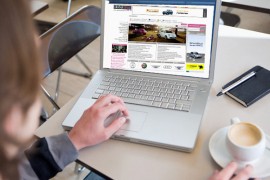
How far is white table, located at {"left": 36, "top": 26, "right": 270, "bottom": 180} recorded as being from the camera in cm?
76

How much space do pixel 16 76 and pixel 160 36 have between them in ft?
1.96

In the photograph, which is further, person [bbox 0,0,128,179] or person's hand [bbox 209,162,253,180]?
person's hand [bbox 209,162,253,180]

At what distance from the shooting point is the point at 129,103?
3.11 feet

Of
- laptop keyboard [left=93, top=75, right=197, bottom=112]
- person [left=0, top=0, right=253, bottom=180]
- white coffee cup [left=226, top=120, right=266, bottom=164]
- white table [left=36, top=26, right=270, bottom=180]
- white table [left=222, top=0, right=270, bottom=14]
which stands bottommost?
white table [left=36, top=26, right=270, bottom=180]

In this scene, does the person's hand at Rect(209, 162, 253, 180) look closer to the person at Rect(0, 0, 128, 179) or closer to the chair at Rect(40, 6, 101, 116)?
the person at Rect(0, 0, 128, 179)

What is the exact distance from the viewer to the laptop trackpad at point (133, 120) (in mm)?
863

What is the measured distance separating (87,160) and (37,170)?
118 mm

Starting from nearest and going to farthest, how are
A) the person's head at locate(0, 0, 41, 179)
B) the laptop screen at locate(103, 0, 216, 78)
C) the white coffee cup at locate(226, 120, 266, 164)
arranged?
the person's head at locate(0, 0, 41, 179) < the white coffee cup at locate(226, 120, 266, 164) < the laptop screen at locate(103, 0, 216, 78)

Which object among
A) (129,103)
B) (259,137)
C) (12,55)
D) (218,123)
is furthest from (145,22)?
(12,55)

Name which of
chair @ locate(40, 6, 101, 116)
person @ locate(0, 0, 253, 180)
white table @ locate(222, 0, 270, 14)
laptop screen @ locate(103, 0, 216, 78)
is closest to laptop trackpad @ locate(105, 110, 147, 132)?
laptop screen @ locate(103, 0, 216, 78)

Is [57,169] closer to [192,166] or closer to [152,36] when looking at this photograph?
[192,166]

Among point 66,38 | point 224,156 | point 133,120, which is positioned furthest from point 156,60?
point 66,38

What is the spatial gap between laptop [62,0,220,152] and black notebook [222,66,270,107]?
0.08m

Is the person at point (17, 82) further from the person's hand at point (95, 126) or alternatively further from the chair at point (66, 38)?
the chair at point (66, 38)
